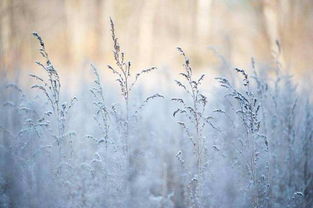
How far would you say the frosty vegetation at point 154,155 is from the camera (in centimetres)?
195

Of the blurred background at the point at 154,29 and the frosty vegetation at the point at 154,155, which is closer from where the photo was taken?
the frosty vegetation at the point at 154,155

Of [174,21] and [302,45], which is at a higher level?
[174,21]

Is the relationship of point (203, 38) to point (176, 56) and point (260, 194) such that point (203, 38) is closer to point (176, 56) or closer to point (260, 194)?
point (176, 56)

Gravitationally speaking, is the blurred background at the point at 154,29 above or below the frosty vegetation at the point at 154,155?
above

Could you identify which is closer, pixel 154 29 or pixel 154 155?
pixel 154 155

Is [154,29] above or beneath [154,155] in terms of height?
above

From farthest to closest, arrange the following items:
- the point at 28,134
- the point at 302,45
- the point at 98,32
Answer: the point at 98,32 → the point at 302,45 → the point at 28,134

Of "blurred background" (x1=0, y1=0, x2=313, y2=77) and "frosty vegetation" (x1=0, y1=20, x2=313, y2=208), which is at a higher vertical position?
"blurred background" (x1=0, y1=0, x2=313, y2=77)

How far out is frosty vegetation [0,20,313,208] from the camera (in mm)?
1947

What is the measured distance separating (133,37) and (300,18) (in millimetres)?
7171

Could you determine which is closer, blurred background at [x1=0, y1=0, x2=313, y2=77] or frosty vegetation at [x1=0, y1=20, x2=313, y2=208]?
frosty vegetation at [x1=0, y1=20, x2=313, y2=208]

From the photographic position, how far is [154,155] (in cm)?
299

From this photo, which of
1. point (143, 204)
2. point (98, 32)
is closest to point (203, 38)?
point (98, 32)

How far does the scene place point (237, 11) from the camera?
14477 mm
